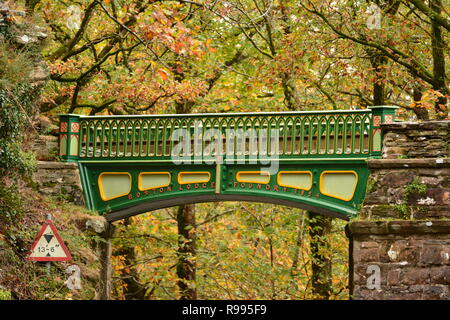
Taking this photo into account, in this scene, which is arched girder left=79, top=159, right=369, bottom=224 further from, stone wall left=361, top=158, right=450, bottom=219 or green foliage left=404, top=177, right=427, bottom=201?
green foliage left=404, top=177, right=427, bottom=201

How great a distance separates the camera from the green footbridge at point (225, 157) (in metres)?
14.9

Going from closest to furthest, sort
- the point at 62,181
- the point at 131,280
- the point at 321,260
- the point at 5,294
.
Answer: the point at 5,294, the point at 62,181, the point at 321,260, the point at 131,280

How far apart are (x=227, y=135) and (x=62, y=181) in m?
3.26

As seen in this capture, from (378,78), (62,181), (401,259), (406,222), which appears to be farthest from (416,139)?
(62,181)

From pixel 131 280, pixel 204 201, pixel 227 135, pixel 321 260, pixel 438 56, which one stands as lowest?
pixel 131 280

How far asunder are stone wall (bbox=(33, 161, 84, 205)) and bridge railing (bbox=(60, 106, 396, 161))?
0.78ft

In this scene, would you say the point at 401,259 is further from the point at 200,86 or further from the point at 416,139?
the point at 200,86

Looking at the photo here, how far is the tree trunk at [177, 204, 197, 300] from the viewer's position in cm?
2095

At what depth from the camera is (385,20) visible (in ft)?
56.9

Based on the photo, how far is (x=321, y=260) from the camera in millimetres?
20281

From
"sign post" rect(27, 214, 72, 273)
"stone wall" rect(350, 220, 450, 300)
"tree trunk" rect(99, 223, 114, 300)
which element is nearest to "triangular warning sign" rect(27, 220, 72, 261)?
"sign post" rect(27, 214, 72, 273)

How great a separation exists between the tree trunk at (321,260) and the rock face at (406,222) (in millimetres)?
5596
